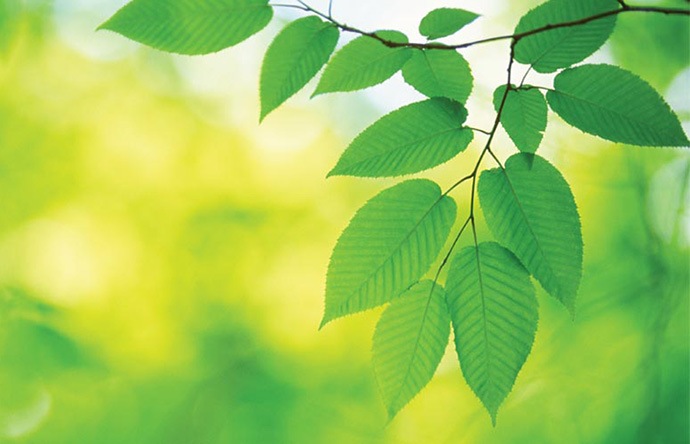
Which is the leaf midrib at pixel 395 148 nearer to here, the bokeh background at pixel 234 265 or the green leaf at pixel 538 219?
the green leaf at pixel 538 219

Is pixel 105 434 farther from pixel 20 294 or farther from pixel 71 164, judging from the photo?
pixel 71 164

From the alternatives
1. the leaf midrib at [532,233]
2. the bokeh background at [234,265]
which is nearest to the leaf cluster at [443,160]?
the leaf midrib at [532,233]

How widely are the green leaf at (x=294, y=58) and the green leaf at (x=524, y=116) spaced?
214 mm

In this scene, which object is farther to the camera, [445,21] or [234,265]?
[234,265]

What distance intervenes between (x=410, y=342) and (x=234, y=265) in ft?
12.2

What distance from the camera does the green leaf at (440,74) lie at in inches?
24.5

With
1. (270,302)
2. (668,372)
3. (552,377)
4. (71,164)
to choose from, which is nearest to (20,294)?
(71,164)

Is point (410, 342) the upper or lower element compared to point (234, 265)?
upper

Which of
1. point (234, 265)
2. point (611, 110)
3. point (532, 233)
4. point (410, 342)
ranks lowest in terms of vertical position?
point (234, 265)

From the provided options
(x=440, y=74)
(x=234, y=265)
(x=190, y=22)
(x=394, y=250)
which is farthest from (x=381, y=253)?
(x=234, y=265)

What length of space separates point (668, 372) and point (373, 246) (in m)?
3.65

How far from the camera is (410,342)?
1.80ft

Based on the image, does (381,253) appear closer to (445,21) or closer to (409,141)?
(409,141)

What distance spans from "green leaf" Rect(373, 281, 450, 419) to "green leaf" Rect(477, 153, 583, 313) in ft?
0.33
